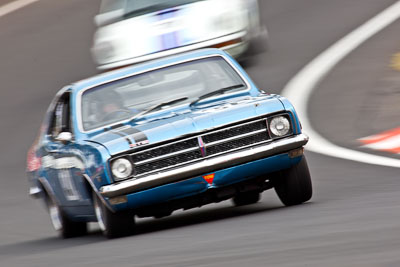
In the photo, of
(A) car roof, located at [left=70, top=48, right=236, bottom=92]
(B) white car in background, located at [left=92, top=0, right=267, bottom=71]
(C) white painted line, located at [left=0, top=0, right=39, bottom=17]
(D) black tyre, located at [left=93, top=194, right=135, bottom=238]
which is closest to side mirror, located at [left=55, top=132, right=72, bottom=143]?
(A) car roof, located at [left=70, top=48, right=236, bottom=92]

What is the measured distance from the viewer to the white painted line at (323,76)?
11.5 metres

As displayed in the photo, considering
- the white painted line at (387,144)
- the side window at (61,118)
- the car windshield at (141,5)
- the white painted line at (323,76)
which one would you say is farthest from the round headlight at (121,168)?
the car windshield at (141,5)

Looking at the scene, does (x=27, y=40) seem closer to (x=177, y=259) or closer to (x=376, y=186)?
(x=376, y=186)

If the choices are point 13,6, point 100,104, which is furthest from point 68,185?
point 13,6

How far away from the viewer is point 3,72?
910 inches

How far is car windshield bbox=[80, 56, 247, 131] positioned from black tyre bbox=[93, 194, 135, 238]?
80 cm

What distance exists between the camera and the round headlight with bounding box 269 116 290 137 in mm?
8000

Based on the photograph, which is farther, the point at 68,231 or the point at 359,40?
the point at 359,40

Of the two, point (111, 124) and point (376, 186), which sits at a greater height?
point (111, 124)

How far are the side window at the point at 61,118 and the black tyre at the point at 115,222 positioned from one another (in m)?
1.09

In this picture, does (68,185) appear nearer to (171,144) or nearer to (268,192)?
(171,144)

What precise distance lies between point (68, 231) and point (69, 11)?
18.1 m

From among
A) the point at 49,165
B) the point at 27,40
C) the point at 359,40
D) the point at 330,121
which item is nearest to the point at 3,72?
the point at 27,40

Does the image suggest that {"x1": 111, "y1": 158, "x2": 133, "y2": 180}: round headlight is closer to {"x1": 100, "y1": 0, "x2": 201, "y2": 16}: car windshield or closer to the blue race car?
the blue race car
